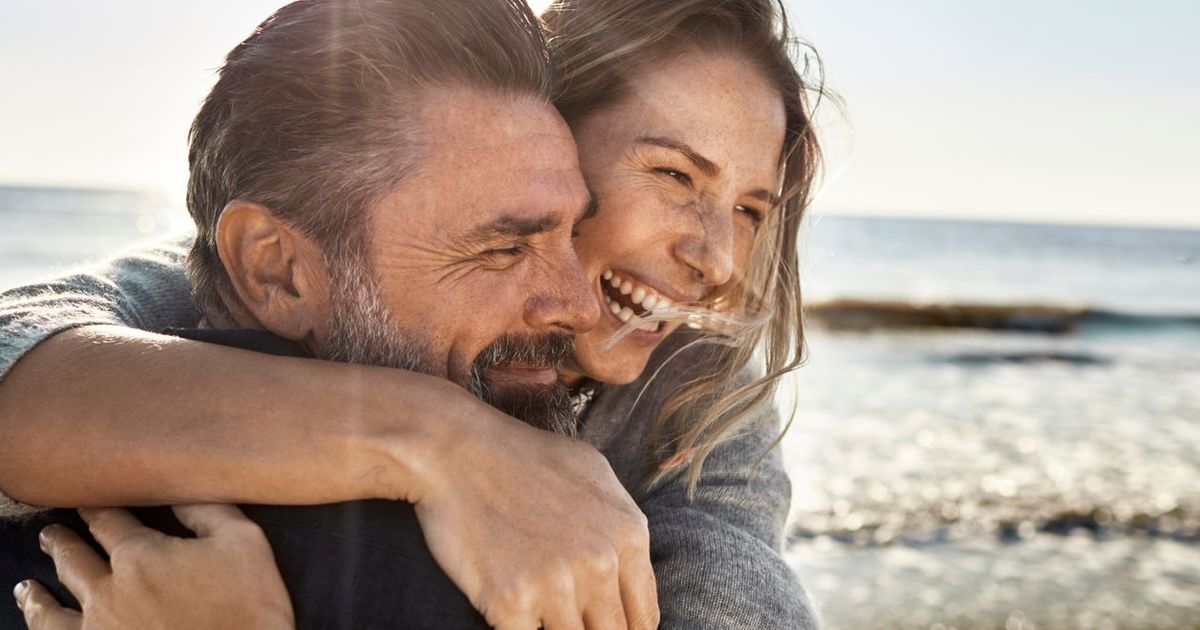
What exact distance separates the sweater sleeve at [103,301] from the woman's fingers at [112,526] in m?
0.13

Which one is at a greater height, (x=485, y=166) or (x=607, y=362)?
(x=485, y=166)

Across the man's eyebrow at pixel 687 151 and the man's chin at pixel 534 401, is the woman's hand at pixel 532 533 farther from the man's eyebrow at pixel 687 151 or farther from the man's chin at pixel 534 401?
the man's eyebrow at pixel 687 151

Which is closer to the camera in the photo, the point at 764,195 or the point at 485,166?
the point at 485,166

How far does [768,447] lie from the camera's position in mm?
2475

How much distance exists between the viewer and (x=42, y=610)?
1489mm

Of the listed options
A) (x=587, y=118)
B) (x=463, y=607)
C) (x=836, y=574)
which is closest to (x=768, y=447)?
(x=587, y=118)

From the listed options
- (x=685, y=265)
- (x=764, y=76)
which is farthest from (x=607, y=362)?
(x=764, y=76)

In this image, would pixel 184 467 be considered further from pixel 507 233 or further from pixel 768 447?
pixel 768 447

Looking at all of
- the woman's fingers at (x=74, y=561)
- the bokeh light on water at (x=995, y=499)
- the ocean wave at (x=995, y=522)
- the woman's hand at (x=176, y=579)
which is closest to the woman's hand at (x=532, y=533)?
the woman's hand at (x=176, y=579)

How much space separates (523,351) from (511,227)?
23 cm

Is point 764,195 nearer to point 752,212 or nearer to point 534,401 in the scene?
point 752,212

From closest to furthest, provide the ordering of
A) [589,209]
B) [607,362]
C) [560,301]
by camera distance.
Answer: [560,301] → [589,209] → [607,362]

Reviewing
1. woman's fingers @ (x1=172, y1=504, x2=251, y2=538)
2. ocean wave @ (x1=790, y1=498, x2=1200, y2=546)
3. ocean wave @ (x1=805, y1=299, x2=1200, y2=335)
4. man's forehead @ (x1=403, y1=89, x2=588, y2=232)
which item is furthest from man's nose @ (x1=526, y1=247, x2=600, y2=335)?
ocean wave @ (x1=805, y1=299, x2=1200, y2=335)

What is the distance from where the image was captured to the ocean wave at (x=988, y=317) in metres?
19.6
